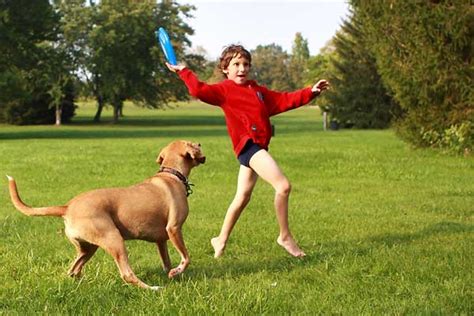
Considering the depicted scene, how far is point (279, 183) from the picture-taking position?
660cm

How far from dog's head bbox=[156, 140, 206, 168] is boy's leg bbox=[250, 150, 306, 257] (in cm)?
66

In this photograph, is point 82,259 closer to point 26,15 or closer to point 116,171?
point 116,171

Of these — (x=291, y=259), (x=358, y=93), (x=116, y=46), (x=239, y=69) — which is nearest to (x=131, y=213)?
(x=291, y=259)

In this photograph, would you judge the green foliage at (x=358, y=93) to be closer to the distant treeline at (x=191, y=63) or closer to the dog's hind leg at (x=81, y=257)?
the distant treeline at (x=191, y=63)

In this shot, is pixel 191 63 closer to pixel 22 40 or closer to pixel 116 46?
pixel 116 46

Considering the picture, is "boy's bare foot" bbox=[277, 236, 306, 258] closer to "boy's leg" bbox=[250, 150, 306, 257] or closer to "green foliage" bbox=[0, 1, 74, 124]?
"boy's leg" bbox=[250, 150, 306, 257]

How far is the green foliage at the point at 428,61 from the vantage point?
18109 mm

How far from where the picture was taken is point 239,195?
271 inches

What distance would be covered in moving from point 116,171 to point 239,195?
956 centimetres

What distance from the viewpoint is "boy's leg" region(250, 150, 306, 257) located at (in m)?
6.51

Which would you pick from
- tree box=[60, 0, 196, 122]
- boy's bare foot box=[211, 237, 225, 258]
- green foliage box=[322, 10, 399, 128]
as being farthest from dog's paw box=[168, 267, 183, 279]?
tree box=[60, 0, 196, 122]

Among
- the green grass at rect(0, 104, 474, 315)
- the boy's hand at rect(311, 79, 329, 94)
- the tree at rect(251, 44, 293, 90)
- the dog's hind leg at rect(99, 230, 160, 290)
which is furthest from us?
the tree at rect(251, 44, 293, 90)

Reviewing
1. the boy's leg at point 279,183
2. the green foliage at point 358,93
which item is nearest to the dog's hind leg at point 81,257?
the boy's leg at point 279,183

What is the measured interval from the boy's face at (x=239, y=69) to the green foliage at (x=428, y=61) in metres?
12.7
